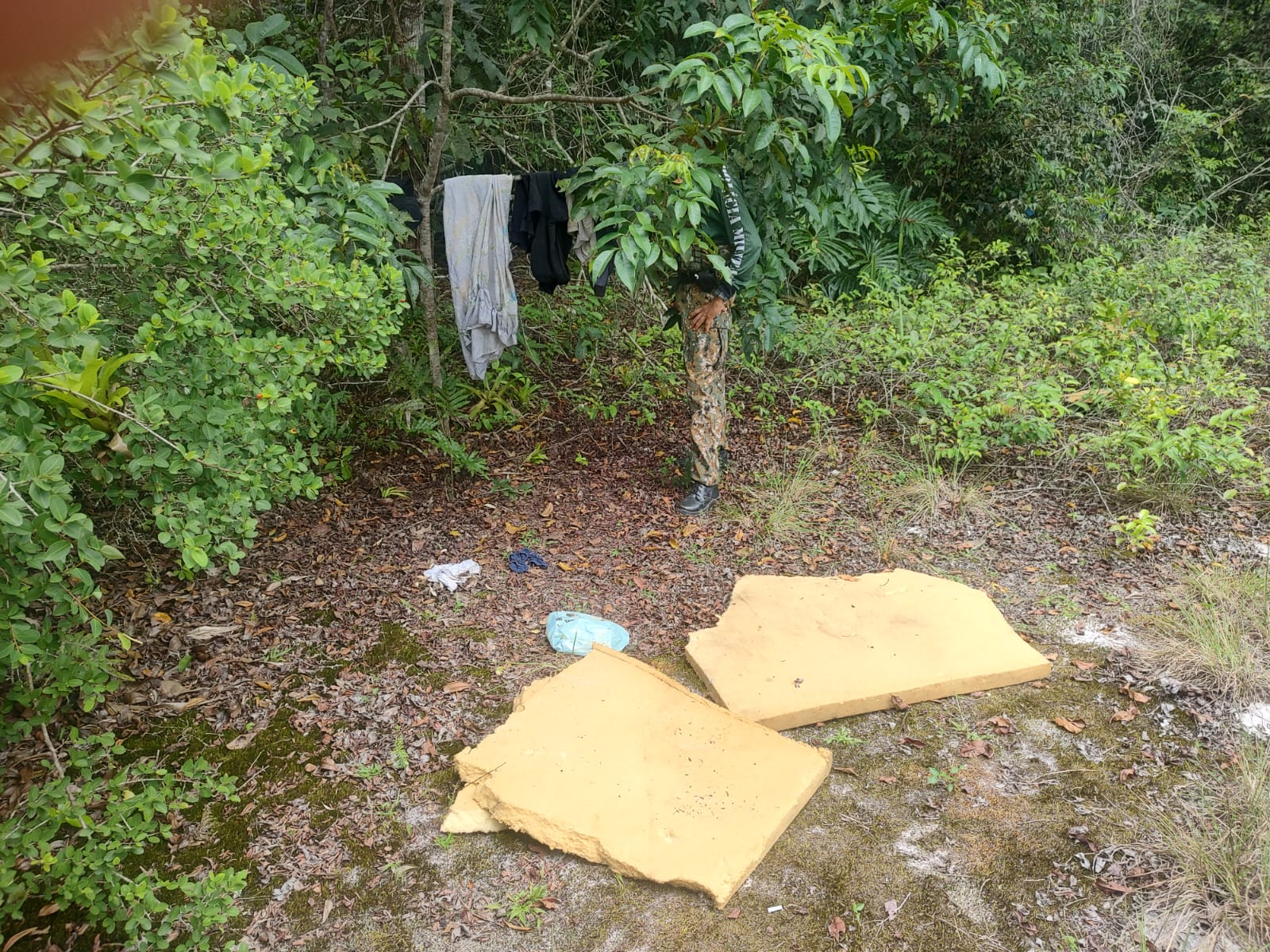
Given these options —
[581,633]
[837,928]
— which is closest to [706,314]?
[581,633]

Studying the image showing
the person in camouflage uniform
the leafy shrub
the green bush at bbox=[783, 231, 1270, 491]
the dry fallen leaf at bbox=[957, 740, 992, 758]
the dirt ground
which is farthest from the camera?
the green bush at bbox=[783, 231, 1270, 491]

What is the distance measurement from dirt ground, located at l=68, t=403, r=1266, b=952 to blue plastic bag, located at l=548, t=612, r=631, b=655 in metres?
0.07

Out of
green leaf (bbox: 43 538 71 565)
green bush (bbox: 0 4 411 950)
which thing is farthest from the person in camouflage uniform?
green leaf (bbox: 43 538 71 565)

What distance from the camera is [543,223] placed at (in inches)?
166

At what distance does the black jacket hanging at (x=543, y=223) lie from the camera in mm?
4164

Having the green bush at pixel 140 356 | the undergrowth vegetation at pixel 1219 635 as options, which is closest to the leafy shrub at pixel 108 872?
the green bush at pixel 140 356

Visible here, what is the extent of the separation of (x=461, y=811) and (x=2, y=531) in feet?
4.77

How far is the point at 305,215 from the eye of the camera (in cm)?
296

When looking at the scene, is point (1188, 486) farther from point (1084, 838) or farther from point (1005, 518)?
point (1084, 838)

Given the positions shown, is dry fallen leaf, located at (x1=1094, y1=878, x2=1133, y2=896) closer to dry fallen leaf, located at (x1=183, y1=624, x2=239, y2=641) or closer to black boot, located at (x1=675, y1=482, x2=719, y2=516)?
black boot, located at (x1=675, y1=482, x2=719, y2=516)

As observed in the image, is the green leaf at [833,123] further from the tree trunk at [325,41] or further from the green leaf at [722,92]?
the tree trunk at [325,41]

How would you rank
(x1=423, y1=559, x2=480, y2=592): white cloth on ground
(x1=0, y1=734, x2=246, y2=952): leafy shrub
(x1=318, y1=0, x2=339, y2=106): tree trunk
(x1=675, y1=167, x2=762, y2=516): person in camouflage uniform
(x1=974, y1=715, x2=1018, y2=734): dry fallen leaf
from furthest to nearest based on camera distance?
1. (x1=318, y1=0, x2=339, y2=106): tree trunk
2. (x1=675, y1=167, x2=762, y2=516): person in camouflage uniform
3. (x1=423, y1=559, x2=480, y2=592): white cloth on ground
4. (x1=974, y1=715, x2=1018, y2=734): dry fallen leaf
5. (x1=0, y1=734, x2=246, y2=952): leafy shrub

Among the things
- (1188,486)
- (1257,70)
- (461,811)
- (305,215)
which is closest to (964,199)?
(1257,70)

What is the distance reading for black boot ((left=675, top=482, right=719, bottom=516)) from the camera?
172 inches
